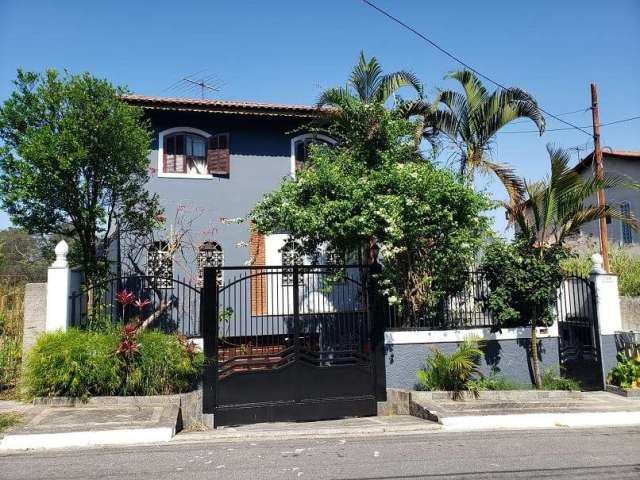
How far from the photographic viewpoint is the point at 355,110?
1055 cm

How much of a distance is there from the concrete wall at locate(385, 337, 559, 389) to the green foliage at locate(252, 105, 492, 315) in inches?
33.8

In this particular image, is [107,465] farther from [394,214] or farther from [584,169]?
[584,169]

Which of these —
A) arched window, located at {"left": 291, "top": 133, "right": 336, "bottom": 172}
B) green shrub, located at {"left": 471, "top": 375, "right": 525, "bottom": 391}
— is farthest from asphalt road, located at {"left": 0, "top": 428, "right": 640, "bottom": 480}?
arched window, located at {"left": 291, "top": 133, "right": 336, "bottom": 172}

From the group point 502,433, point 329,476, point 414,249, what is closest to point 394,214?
point 414,249

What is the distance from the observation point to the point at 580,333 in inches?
423

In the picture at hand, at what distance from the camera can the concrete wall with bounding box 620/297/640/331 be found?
435 inches

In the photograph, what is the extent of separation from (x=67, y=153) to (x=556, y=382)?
10.00 meters

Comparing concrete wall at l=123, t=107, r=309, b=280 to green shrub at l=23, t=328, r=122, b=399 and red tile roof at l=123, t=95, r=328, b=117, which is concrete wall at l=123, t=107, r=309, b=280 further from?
green shrub at l=23, t=328, r=122, b=399

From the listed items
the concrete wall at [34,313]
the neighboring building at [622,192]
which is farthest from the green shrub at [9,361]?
the neighboring building at [622,192]

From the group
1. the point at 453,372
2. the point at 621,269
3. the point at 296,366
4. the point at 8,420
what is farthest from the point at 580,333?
the point at 8,420

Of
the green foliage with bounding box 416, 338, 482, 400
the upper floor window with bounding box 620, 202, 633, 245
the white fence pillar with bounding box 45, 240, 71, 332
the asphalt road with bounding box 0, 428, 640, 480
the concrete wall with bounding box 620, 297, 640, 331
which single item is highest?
the upper floor window with bounding box 620, 202, 633, 245

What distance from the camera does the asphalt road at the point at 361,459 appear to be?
5.64 metres

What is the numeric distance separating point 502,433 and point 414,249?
142 inches

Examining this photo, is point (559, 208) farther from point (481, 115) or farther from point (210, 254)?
point (210, 254)
